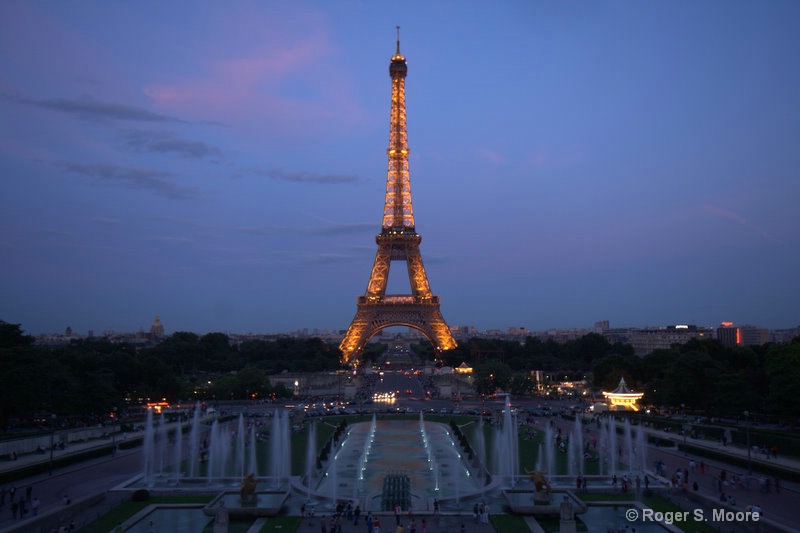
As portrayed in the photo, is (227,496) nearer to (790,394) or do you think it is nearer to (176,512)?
(176,512)

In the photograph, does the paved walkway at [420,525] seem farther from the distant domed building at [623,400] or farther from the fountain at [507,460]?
the distant domed building at [623,400]

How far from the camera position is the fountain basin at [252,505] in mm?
20938

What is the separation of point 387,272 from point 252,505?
6375 cm

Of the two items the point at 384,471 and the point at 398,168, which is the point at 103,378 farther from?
the point at 398,168

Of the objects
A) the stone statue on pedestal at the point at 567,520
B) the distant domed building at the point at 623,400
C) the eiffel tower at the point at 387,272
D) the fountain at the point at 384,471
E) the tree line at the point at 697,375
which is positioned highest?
the eiffel tower at the point at 387,272

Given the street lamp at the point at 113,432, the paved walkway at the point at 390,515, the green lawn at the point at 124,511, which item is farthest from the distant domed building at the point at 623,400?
the green lawn at the point at 124,511

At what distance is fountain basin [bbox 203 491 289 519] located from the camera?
2094 cm

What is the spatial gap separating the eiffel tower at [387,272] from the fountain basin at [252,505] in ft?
193

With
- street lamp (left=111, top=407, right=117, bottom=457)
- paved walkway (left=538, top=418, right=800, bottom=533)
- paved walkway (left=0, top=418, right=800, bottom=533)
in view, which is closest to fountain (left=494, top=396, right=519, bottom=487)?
paved walkway (left=538, top=418, right=800, bottom=533)

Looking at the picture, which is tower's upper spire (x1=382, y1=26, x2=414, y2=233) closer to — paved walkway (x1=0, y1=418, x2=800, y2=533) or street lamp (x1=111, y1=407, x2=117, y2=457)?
street lamp (x1=111, y1=407, x2=117, y2=457)

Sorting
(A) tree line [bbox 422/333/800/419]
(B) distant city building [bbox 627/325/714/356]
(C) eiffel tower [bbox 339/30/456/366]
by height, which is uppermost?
(C) eiffel tower [bbox 339/30/456/366]

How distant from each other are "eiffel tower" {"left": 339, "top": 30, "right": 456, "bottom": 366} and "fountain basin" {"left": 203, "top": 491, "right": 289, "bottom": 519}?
5894 cm

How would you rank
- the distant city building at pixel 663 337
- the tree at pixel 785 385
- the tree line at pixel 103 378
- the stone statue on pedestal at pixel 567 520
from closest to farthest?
the stone statue on pedestal at pixel 567 520 → the tree line at pixel 103 378 → the tree at pixel 785 385 → the distant city building at pixel 663 337

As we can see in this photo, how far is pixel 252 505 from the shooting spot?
850 inches
